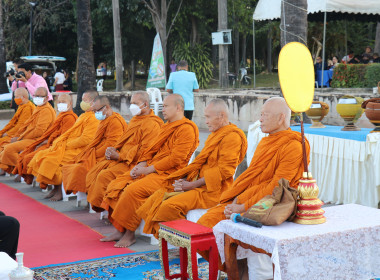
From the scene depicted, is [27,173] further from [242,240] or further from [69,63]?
[69,63]

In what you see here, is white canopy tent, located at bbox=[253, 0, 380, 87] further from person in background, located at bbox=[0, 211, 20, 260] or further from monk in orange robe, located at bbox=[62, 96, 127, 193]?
person in background, located at bbox=[0, 211, 20, 260]

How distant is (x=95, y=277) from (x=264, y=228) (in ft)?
6.28

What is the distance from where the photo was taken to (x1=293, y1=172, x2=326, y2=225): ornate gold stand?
168 inches

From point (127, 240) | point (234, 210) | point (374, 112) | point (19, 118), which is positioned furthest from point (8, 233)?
point (19, 118)

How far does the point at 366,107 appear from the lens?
7539mm

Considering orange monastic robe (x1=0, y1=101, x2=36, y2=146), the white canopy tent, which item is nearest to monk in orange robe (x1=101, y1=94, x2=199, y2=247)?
orange monastic robe (x1=0, y1=101, x2=36, y2=146)

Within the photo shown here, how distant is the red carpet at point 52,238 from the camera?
20.2ft

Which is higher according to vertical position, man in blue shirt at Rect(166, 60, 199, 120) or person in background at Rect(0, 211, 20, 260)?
man in blue shirt at Rect(166, 60, 199, 120)

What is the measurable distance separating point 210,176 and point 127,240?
1.36 metres

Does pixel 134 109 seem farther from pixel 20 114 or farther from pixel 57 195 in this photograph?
pixel 20 114

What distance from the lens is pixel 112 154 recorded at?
25.0ft

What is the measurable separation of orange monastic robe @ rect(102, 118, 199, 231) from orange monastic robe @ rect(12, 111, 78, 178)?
124 inches

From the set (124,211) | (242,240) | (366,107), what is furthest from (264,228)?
(366,107)

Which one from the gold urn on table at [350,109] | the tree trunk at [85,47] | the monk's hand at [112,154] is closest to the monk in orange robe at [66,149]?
the monk's hand at [112,154]
